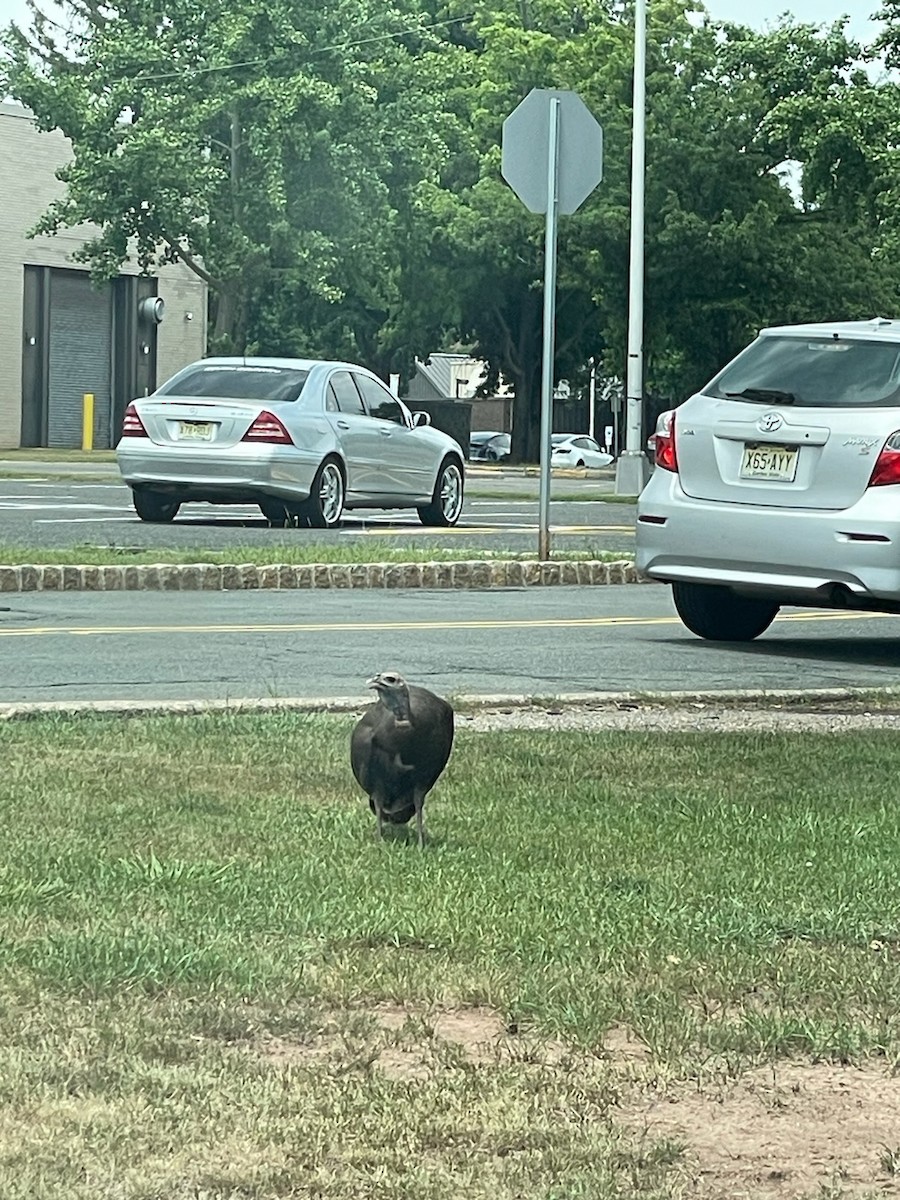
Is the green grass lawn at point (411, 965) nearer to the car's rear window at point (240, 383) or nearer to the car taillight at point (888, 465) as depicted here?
the car taillight at point (888, 465)

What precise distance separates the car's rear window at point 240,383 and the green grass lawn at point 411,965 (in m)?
13.7

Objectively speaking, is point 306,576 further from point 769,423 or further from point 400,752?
point 400,752

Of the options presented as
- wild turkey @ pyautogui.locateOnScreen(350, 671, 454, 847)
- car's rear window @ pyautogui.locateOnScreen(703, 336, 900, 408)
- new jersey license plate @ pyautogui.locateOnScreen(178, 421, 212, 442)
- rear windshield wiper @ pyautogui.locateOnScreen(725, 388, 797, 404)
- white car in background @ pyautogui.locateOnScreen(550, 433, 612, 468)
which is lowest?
white car in background @ pyautogui.locateOnScreen(550, 433, 612, 468)

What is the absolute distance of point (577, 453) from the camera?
227 feet

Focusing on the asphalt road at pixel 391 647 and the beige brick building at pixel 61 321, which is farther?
the beige brick building at pixel 61 321

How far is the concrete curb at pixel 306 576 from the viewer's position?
14.0m

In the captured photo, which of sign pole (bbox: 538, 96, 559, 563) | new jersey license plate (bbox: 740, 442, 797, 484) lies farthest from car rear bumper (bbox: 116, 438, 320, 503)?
new jersey license plate (bbox: 740, 442, 797, 484)

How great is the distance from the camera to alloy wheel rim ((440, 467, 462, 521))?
860 inches

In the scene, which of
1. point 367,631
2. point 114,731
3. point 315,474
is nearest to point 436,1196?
point 114,731

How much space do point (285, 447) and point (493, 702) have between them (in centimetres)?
1153

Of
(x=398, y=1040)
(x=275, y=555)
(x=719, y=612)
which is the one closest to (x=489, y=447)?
(x=275, y=555)

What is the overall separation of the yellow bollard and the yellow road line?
44.3 metres

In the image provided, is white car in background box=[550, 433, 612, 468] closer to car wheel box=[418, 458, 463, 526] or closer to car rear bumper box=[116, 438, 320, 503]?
car wheel box=[418, 458, 463, 526]

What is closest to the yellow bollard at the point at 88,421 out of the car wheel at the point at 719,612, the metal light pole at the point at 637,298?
the metal light pole at the point at 637,298
